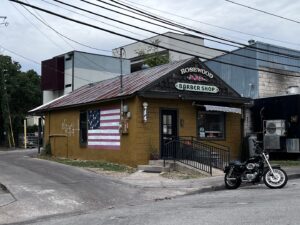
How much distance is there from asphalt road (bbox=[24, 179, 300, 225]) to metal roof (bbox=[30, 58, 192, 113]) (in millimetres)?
8129

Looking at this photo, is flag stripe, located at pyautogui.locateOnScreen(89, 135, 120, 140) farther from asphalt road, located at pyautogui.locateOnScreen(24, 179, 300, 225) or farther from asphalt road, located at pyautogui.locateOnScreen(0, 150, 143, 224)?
asphalt road, located at pyautogui.locateOnScreen(24, 179, 300, 225)

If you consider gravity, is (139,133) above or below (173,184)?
above

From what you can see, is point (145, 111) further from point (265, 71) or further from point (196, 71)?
point (265, 71)

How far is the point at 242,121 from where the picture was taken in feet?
78.8

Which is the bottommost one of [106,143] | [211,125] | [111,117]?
[106,143]

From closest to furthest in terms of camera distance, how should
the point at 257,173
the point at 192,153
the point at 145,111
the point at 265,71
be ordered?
the point at 257,173 → the point at 192,153 → the point at 145,111 → the point at 265,71

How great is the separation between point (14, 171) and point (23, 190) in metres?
4.62

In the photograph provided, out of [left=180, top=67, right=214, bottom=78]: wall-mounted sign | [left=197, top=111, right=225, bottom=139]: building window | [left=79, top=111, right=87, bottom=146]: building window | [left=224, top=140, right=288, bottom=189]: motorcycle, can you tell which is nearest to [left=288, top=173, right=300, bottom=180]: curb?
[left=224, top=140, right=288, bottom=189]: motorcycle

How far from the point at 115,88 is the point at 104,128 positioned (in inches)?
80.5

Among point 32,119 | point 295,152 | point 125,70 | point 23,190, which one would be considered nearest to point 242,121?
point 295,152

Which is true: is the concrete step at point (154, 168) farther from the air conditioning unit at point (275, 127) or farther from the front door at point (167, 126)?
the air conditioning unit at point (275, 127)

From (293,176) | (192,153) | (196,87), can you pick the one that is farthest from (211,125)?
(293,176)

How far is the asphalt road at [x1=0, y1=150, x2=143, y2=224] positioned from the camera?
469 inches

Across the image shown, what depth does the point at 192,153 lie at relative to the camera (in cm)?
1988
